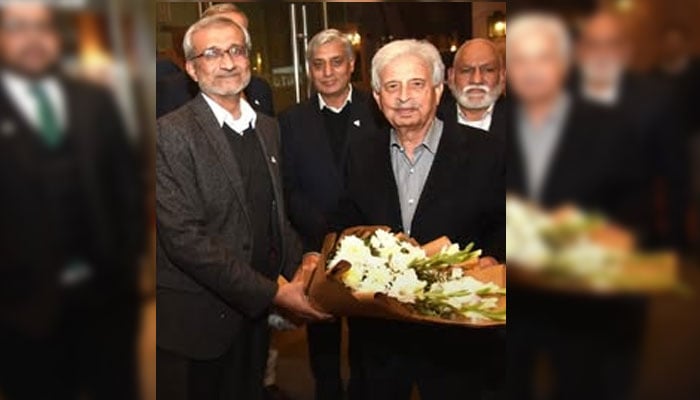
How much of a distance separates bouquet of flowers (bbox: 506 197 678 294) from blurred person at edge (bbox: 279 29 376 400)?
1.00 feet

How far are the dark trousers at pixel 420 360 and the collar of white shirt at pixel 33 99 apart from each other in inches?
23.2

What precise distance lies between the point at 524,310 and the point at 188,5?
70 cm

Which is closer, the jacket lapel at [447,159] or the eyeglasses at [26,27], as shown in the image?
the eyeglasses at [26,27]

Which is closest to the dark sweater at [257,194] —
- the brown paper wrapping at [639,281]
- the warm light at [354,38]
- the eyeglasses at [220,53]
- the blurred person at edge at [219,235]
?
the blurred person at edge at [219,235]

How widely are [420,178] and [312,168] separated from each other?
182 mm

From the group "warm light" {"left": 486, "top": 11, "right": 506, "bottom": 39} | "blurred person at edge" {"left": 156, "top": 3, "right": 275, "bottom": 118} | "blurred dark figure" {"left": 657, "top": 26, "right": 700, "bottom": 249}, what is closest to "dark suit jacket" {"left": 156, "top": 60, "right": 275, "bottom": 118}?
"blurred person at edge" {"left": 156, "top": 3, "right": 275, "bottom": 118}

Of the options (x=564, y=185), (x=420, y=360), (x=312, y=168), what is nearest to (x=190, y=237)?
(x=312, y=168)

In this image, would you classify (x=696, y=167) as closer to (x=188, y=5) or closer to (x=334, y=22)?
(x=334, y=22)

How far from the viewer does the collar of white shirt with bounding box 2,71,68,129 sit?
1002mm

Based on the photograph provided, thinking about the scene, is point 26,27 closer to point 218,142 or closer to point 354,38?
point 218,142

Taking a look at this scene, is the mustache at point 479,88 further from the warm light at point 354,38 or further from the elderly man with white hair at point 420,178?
the warm light at point 354,38

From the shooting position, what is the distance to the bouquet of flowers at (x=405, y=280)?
122cm

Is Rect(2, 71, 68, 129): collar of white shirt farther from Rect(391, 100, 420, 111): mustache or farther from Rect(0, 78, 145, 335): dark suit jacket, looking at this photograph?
Rect(391, 100, 420, 111): mustache

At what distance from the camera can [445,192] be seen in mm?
1270
